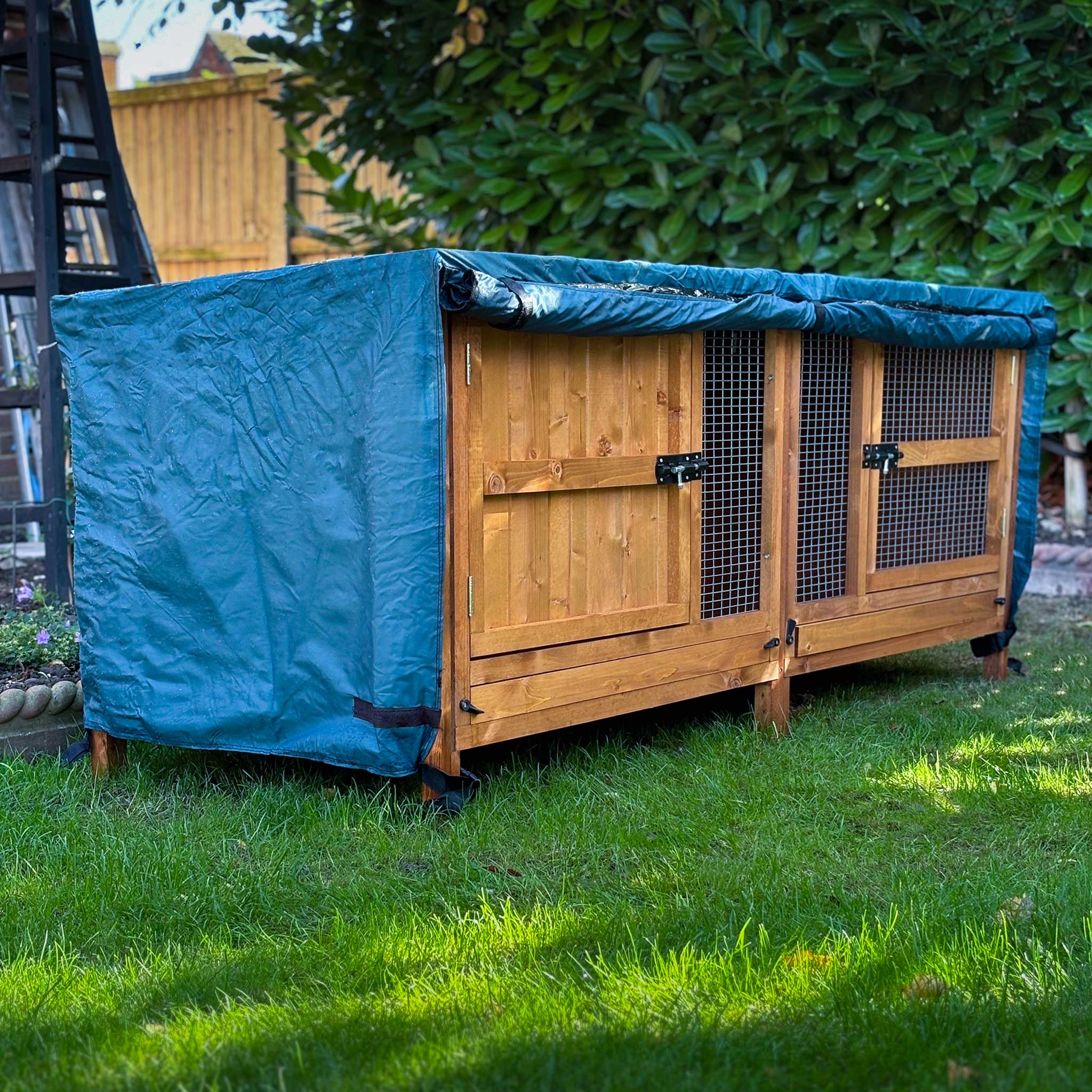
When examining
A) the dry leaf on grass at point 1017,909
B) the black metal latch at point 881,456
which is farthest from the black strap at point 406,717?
the black metal latch at point 881,456

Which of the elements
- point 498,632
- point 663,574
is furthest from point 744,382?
point 498,632

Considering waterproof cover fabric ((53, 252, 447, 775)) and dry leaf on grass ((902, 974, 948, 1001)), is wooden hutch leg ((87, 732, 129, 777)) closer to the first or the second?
waterproof cover fabric ((53, 252, 447, 775))

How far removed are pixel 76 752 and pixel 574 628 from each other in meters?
1.59

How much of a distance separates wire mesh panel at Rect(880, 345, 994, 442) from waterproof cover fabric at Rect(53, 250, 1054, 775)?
1.97 feet

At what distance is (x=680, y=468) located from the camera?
415cm

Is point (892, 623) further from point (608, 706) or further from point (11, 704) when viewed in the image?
point (11, 704)

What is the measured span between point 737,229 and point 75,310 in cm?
497

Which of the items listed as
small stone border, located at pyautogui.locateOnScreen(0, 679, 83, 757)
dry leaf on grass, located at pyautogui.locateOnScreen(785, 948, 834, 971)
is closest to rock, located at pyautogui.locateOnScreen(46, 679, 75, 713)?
small stone border, located at pyautogui.locateOnScreen(0, 679, 83, 757)

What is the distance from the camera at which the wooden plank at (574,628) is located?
367cm

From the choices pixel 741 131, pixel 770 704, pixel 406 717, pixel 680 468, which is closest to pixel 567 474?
pixel 680 468

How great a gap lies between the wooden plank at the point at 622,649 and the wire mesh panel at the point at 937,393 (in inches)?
39.5

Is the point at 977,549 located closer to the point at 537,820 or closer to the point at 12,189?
the point at 537,820

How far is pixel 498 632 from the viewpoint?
12.1 ft

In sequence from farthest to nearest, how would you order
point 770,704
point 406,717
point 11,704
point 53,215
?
1. point 53,215
2. point 770,704
3. point 11,704
4. point 406,717
